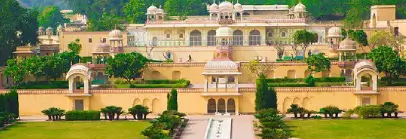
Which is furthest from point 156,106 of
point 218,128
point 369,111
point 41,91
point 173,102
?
point 369,111

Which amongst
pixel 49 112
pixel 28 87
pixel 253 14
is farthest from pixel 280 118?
pixel 253 14

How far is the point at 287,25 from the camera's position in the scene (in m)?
75.8

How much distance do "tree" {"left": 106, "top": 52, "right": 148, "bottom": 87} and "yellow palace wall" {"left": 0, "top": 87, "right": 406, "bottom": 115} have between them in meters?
4.47

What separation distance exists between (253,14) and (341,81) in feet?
88.9

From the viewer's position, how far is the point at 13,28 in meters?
70.1

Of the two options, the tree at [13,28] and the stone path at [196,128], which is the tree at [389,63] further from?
the tree at [13,28]

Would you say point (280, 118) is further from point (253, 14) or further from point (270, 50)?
point (253, 14)

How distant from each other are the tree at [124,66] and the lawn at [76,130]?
32.5 feet

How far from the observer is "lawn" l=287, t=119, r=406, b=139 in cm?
4581

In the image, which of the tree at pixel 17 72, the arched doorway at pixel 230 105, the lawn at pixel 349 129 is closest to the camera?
the lawn at pixel 349 129

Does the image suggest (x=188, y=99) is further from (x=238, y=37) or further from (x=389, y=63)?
(x=238, y=37)

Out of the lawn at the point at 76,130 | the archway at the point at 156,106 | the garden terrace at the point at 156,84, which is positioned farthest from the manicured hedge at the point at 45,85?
the lawn at the point at 76,130

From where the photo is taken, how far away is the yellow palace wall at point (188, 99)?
56844mm

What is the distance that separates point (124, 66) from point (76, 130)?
13607mm
